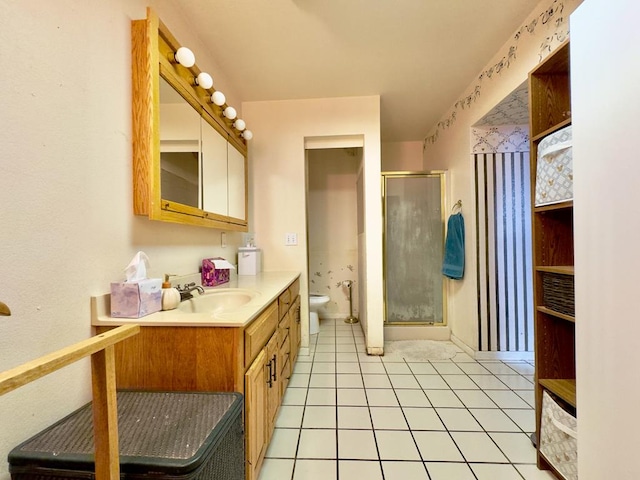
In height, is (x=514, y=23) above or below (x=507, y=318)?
above

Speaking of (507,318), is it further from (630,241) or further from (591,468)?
(630,241)

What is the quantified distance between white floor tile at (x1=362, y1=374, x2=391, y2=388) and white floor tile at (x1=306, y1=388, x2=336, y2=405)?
0.93ft

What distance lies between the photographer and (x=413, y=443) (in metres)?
1.37

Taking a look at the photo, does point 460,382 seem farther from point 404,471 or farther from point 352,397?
point 404,471

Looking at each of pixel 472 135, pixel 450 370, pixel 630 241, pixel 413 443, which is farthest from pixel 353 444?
pixel 472 135

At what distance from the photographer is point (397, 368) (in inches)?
86.3

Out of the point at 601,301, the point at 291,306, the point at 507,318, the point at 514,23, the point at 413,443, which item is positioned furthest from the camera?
the point at 507,318

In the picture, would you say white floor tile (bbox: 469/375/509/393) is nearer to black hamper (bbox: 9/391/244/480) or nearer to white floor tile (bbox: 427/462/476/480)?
white floor tile (bbox: 427/462/476/480)

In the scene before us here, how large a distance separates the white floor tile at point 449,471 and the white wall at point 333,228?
94.2 inches

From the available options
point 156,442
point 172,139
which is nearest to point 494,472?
point 156,442

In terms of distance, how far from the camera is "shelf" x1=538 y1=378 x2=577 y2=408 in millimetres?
1089

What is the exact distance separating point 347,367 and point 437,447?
94 centimetres

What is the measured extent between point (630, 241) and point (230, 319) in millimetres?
1248

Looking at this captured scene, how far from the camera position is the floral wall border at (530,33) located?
1358 millimetres
